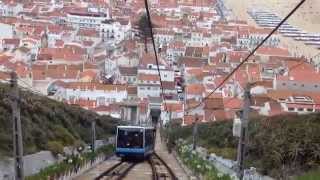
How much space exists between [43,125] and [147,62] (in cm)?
5962

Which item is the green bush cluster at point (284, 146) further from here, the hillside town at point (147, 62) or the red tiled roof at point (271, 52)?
the red tiled roof at point (271, 52)

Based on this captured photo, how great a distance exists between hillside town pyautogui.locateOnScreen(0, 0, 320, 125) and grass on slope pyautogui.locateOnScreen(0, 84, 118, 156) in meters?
3.83

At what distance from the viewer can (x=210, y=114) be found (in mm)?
43375

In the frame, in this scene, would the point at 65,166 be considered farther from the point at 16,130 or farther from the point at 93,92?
the point at 93,92

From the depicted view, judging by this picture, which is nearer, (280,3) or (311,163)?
(311,163)

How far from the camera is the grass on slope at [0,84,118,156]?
16.3m

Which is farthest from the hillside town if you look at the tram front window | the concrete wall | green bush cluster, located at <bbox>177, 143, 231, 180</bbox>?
the concrete wall

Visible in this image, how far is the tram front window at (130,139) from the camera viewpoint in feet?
76.7

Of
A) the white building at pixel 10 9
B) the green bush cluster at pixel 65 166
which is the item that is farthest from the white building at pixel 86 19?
the green bush cluster at pixel 65 166

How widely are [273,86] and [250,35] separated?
60.5 metres

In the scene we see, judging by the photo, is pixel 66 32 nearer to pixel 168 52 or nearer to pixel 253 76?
pixel 168 52

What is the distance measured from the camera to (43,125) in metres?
19.5

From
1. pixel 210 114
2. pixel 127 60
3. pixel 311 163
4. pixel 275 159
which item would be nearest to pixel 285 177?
pixel 311 163

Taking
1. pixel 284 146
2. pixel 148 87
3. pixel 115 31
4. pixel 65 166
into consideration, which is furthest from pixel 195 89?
pixel 284 146
